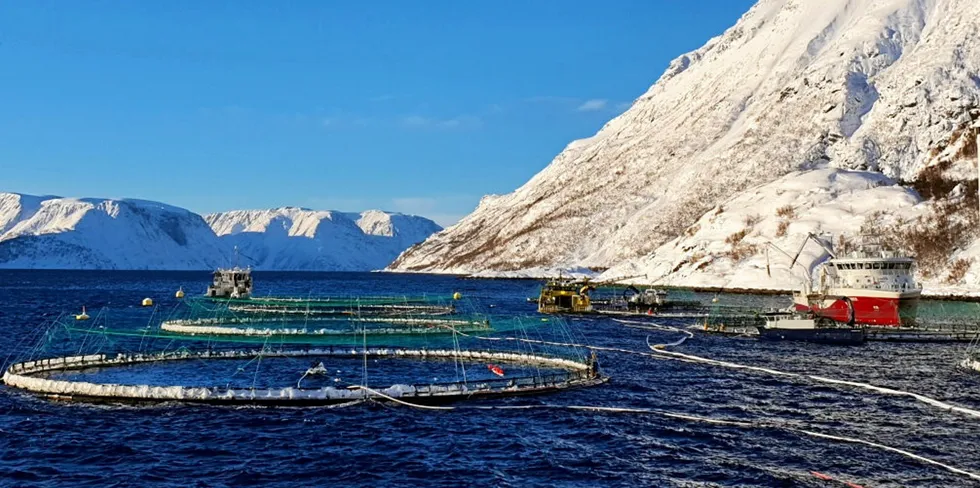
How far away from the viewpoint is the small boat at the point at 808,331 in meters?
95.4

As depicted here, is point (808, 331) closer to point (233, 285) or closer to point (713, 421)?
point (713, 421)

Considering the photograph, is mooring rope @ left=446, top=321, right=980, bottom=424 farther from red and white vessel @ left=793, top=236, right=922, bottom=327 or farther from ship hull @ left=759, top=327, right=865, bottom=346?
red and white vessel @ left=793, top=236, right=922, bottom=327

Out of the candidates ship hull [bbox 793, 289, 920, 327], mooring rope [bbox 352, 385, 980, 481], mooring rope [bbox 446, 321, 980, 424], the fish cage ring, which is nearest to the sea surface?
mooring rope [bbox 352, 385, 980, 481]

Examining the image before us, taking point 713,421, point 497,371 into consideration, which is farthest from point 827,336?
point 713,421

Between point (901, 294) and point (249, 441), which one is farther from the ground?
point (901, 294)

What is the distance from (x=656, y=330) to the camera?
113250mm

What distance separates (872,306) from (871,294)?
1.64 meters

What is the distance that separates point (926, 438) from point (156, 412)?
42.8 meters

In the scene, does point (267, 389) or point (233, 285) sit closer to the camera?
point (267, 389)

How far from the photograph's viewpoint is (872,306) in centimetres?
11906

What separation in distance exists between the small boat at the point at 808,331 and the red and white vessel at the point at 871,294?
14.8 metres

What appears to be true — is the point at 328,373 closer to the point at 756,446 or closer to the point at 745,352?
the point at 756,446

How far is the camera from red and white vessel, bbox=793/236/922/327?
382 ft

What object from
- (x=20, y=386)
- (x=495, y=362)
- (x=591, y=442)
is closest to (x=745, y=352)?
(x=495, y=362)
